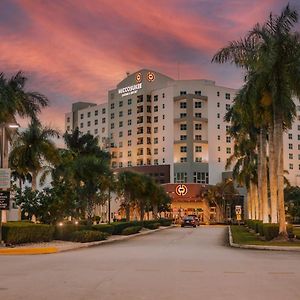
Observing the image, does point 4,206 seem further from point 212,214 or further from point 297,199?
point 212,214

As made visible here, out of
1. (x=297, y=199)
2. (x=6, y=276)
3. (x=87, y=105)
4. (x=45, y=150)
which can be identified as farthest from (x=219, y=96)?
(x=6, y=276)

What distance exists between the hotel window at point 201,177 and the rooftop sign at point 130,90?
2740 centimetres

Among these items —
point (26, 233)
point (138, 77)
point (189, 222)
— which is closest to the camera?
point (26, 233)

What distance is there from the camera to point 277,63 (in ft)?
107

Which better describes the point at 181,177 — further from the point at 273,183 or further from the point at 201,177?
the point at 273,183

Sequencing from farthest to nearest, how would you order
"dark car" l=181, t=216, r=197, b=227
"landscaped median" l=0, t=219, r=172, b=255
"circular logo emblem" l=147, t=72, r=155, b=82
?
1. "circular logo emblem" l=147, t=72, r=155, b=82
2. "dark car" l=181, t=216, r=197, b=227
3. "landscaped median" l=0, t=219, r=172, b=255

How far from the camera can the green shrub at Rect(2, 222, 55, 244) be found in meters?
28.6

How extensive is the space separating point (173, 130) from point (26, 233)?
102805mm

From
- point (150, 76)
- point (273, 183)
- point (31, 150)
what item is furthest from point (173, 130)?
point (273, 183)

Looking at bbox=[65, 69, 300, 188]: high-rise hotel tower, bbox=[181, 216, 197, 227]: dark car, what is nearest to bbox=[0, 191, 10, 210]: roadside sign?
bbox=[181, 216, 197, 227]: dark car

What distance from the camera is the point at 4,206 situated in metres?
27.8

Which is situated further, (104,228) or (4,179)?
(104,228)

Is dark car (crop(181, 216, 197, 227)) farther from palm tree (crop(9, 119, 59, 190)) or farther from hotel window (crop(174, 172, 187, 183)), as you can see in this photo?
hotel window (crop(174, 172, 187, 183))

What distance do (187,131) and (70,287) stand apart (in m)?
118
